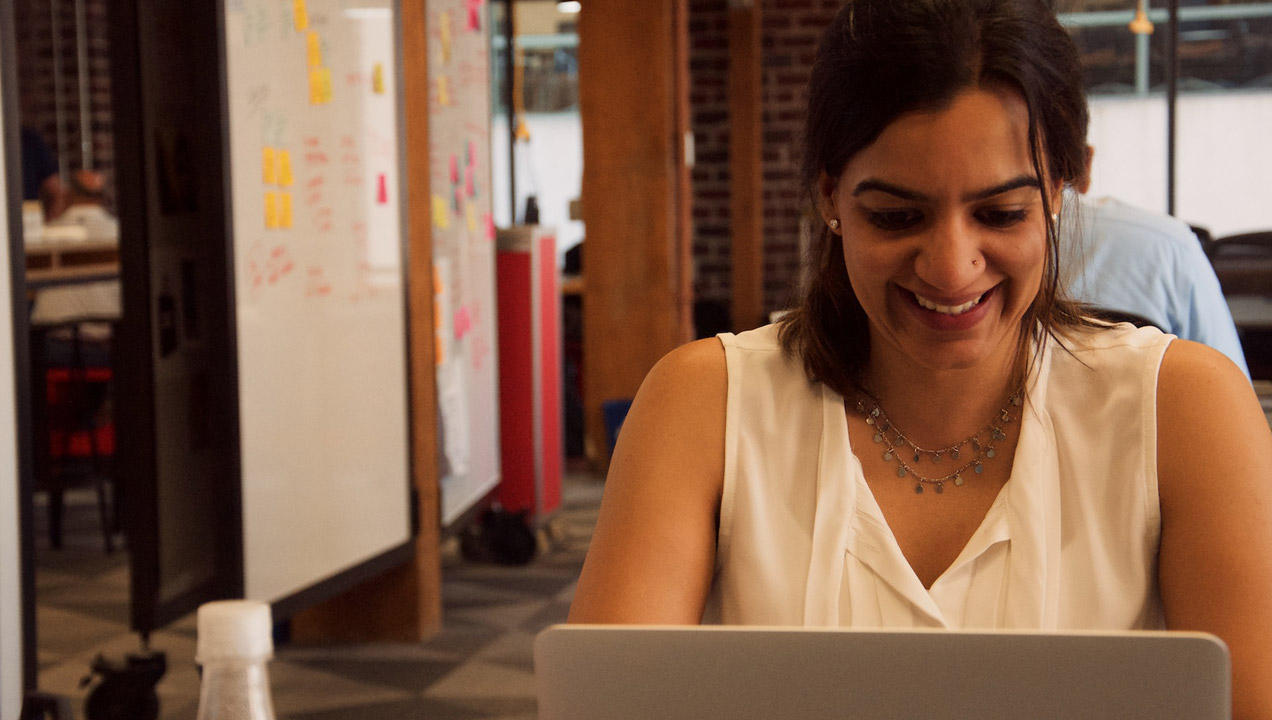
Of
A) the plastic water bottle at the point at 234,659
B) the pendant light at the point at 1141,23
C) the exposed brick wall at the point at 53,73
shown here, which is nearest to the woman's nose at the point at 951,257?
the plastic water bottle at the point at 234,659

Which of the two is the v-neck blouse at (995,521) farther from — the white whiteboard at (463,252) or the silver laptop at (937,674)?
the white whiteboard at (463,252)

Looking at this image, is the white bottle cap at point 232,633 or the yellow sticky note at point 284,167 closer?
the white bottle cap at point 232,633

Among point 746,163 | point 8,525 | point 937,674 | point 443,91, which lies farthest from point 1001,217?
point 746,163

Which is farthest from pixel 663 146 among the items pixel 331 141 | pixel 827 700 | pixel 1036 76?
pixel 827 700

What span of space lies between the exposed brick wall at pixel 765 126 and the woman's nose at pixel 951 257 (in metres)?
6.27

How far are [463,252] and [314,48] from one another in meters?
1.22

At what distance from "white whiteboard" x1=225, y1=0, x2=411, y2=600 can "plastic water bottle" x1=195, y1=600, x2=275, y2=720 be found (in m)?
1.92

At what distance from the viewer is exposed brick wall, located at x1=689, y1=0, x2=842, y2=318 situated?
7.32 meters

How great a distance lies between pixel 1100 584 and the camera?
1157 mm

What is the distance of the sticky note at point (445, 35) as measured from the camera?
3758mm

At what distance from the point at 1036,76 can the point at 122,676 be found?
210 centimetres

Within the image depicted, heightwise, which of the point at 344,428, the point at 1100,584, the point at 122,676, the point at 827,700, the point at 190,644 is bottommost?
the point at 190,644

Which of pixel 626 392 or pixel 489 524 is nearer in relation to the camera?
pixel 489 524

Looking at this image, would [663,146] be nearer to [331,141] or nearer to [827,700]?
[331,141]
